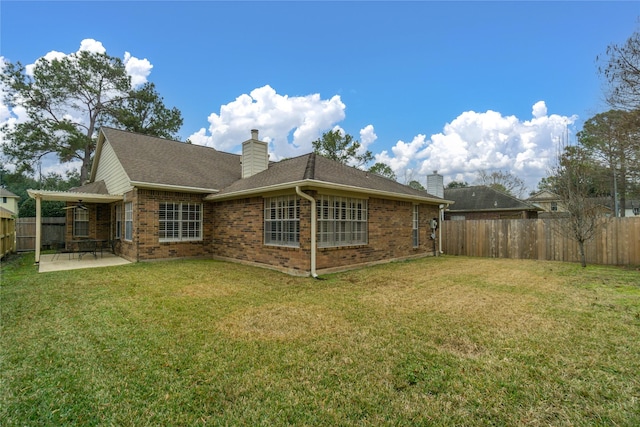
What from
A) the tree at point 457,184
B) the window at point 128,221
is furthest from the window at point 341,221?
the tree at point 457,184

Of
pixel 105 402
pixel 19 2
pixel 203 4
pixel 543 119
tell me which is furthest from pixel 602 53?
pixel 19 2

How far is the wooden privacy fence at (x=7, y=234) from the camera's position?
39.1 ft

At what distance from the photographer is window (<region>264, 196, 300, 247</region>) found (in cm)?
886

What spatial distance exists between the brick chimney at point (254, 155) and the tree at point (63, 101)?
53.1ft

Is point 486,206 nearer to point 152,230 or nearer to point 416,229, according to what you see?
point 416,229

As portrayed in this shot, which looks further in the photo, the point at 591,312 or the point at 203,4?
the point at 203,4

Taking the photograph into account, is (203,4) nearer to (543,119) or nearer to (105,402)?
(105,402)

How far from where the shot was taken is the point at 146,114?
979 inches

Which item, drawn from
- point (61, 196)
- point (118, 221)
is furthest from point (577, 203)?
point (61, 196)

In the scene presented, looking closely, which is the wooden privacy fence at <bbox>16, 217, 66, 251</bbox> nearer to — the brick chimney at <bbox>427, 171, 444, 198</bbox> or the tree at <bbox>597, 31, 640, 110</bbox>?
the brick chimney at <bbox>427, 171, 444, 198</bbox>

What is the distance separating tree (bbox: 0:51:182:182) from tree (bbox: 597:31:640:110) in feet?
91.9

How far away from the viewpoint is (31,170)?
21.7 meters

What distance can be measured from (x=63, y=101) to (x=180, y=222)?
18.6 m

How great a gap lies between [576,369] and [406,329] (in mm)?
1861
